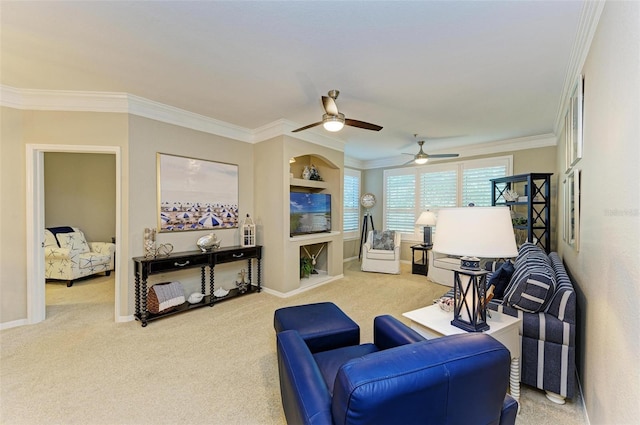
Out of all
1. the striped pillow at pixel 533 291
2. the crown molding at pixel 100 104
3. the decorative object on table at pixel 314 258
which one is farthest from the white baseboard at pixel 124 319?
the striped pillow at pixel 533 291

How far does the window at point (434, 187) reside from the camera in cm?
521

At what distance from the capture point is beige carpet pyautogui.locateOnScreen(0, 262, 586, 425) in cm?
176

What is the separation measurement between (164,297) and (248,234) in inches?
54.9

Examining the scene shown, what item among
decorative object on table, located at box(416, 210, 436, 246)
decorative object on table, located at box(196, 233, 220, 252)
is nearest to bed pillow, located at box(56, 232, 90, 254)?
decorative object on table, located at box(196, 233, 220, 252)

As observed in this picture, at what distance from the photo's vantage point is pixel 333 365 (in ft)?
5.25

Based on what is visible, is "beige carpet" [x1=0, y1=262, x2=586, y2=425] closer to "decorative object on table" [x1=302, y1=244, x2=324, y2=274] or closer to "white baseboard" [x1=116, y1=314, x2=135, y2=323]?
"white baseboard" [x1=116, y1=314, x2=135, y2=323]

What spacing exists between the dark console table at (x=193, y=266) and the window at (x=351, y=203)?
2.95 metres

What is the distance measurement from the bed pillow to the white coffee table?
5.59 m

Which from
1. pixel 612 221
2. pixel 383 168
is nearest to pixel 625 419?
pixel 612 221

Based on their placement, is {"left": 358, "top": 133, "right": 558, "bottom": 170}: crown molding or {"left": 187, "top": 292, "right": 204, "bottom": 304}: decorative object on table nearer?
{"left": 187, "top": 292, "right": 204, "bottom": 304}: decorative object on table

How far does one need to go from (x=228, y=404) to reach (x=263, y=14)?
2627mm

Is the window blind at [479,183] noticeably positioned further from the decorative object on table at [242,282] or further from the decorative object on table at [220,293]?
the decorative object on table at [220,293]

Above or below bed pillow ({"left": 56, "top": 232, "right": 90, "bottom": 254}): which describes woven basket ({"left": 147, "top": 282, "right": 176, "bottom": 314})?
below

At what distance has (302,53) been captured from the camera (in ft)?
7.25
